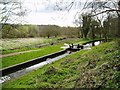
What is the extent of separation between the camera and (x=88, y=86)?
7398 mm

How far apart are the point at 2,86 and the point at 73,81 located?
10.4 feet

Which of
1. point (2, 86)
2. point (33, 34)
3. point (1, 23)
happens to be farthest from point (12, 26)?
point (33, 34)

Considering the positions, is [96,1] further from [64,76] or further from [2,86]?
[2,86]

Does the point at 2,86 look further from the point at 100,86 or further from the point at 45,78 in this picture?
the point at 100,86

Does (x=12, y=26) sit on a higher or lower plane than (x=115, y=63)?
higher

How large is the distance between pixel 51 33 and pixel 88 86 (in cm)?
5276

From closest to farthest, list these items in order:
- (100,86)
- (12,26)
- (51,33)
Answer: (100,86), (12,26), (51,33)

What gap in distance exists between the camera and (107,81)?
7.37 metres

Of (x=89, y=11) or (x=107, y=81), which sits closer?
(x=107, y=81)

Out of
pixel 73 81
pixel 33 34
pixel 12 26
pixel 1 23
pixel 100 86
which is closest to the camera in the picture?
pixel 100 86

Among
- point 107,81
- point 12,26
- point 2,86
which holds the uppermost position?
point 12,26

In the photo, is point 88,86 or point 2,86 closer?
point 88,86

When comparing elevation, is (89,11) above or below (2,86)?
above

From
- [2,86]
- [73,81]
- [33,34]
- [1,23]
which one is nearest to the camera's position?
[73,81]
